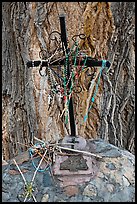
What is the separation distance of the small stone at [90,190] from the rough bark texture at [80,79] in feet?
2.33

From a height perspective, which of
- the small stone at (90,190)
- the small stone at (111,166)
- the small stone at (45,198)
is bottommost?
the small stone at (45,198)

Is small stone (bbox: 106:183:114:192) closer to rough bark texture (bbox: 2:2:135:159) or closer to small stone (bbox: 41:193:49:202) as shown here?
small stone (bbox: 41:193:49:202)

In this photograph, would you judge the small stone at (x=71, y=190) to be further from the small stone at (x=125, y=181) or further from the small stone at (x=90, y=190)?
the small stone at (x=125, y=181)

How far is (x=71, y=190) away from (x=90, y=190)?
0.05 metres

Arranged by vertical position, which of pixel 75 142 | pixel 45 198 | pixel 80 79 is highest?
pixel 80 79

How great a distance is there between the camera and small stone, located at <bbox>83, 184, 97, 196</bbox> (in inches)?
35.1

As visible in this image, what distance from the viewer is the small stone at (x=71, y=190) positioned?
35.1 inches

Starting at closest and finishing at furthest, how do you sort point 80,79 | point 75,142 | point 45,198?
point 45,198 → point 75,142 → point 80,79

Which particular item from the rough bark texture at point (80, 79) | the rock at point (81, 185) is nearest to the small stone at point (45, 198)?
the rock at point (81, 185)

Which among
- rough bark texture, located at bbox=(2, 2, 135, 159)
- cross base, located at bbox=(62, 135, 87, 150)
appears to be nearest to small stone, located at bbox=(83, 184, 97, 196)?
cross base, located at bbox=(62, 135, 87, 150)

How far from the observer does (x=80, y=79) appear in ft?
5.03

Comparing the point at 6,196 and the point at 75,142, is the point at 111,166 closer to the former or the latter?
the point at 75,142

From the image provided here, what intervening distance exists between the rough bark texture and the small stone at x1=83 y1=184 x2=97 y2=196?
2.33ft

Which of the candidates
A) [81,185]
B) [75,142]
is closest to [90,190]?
[81,185]
